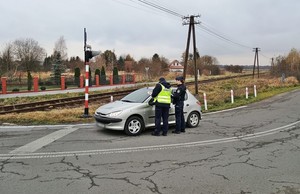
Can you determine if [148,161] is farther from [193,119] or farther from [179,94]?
[193,119]

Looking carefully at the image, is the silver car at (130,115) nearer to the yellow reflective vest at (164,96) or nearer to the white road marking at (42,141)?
the yellow reflective vest at (164,96)

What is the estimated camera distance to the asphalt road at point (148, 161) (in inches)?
199

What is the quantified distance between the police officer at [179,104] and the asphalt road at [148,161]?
0.33m

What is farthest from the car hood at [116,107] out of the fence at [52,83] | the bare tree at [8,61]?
the bare tree at [8,61]

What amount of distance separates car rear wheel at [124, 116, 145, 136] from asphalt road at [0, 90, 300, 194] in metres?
0.23

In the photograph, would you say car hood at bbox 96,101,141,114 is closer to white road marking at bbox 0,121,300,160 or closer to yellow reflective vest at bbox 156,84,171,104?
yellow reflective vest at bbox 156,84,171,104

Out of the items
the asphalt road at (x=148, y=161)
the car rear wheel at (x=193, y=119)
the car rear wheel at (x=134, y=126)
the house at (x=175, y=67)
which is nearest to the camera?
the asphalt road at (x=148, y=161)

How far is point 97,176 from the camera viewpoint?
5.52 meters

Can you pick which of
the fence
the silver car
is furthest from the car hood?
the fence

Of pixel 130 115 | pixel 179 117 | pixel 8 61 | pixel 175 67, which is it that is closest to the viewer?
pixel 130 115

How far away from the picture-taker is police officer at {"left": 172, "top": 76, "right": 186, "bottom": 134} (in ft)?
31.6

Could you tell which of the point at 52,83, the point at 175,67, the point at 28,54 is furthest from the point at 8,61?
the point at 175,67

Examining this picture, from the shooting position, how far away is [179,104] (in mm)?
9727

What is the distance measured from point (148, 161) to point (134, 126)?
9.10 ft
